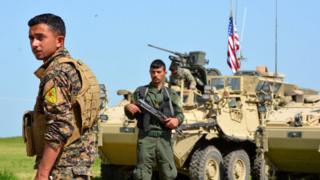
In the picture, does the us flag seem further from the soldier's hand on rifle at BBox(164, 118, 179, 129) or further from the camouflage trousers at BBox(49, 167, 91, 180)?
the camouflage trousers at BBox(49, 167, 91, 180)

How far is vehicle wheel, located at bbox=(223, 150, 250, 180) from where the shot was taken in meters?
12.4

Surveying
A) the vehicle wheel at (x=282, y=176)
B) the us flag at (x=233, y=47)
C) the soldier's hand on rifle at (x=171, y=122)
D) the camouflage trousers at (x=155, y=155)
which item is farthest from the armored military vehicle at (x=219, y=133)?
the us flag at (x=233, y=47)

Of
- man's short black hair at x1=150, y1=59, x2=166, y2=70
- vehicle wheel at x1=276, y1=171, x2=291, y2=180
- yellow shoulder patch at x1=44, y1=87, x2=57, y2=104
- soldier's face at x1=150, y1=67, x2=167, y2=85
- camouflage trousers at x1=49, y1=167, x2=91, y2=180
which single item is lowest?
vehicle wheel at x1=276, y1=171, x2=291, y2=180

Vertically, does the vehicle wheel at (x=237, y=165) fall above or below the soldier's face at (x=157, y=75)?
below

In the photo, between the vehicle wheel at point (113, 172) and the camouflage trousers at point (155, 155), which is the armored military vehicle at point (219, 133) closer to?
the vehicle wheel at point (113, 172)

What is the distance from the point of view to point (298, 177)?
13258 millimetres

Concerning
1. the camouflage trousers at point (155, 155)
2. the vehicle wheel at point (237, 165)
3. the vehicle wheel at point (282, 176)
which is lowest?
the vehicle wheel at point (282, 176)

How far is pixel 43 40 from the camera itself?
3.80 m

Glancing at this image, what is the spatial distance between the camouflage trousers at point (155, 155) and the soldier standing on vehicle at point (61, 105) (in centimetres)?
402

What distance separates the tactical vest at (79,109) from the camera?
3797mm

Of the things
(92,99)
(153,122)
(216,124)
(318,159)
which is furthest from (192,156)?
(92,99)

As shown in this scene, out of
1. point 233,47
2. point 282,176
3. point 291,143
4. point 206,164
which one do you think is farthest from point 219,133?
point 233,47

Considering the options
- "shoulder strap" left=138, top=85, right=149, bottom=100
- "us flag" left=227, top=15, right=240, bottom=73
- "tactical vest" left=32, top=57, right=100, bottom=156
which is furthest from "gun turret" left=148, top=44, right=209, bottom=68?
"tactical vest" left=32, top=57, right=100, bottom=156

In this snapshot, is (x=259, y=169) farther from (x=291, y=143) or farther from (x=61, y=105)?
(x=61, y=105)
